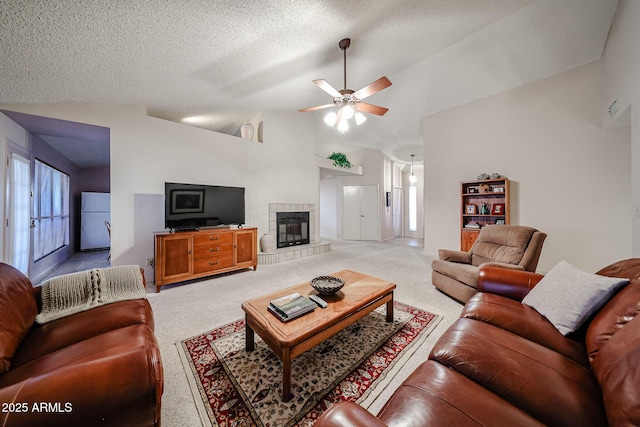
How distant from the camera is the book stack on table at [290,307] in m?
1.43

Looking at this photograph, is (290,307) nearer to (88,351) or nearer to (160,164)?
(88,351)

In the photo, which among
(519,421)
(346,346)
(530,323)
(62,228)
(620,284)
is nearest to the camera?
(519,421)

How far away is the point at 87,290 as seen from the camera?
1.50m

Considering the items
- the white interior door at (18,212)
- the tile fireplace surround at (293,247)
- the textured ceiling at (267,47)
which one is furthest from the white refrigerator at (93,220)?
the tile fireplace surround at (293,247)

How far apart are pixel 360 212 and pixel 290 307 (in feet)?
20.0

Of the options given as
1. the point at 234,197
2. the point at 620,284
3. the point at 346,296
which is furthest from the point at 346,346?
the point at 234,197

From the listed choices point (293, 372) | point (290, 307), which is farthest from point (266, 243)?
point (293, 372)

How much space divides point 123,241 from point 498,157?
627 cm

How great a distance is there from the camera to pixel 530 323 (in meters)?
1.27

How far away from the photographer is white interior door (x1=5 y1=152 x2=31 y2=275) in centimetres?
266

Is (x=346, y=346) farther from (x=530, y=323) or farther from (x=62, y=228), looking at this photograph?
(x=62, y=228)

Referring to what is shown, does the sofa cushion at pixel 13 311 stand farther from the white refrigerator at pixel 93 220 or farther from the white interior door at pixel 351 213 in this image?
the white interior door at pixel 351 213

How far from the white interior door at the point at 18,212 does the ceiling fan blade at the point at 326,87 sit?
3.83 metres

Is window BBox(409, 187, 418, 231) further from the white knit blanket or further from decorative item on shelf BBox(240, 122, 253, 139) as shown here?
the white knit blanket
